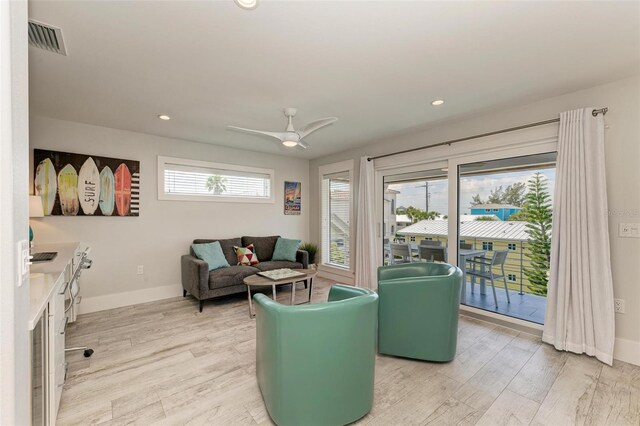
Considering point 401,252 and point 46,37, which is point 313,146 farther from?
point 46,37

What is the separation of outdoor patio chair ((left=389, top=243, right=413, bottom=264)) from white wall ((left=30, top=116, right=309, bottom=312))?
2487mm

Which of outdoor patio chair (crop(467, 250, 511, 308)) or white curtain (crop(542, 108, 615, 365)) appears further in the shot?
outdoor patio chair (crop(467, 250, 511, 308))

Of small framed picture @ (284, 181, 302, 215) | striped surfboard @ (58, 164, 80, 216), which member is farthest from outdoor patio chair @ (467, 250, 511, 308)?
striped surfboard @ (58, 164, 80, 216)

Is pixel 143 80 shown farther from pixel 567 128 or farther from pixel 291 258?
pixel 567 128

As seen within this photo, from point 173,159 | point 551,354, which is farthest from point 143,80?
point 551,354

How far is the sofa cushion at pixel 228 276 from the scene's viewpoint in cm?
377

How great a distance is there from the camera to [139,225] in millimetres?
4094

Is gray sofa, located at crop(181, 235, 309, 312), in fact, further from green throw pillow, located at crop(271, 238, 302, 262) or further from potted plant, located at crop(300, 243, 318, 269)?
potted plant, located at crop(300, 243, 318, 269)

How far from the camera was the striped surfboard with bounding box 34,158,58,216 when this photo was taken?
11.2 feet

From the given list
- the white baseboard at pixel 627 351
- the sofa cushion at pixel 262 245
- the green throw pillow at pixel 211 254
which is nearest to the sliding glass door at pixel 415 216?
the white baseboard at pixel 627 351

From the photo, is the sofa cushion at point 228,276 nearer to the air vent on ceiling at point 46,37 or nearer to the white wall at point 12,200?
the air vent on ceiling at point 46,37

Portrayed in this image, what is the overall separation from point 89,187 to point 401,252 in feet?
14.3

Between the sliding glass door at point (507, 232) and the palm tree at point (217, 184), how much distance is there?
3631 millimetres

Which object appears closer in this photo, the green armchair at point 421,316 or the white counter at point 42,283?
the white counter at point 42,283
